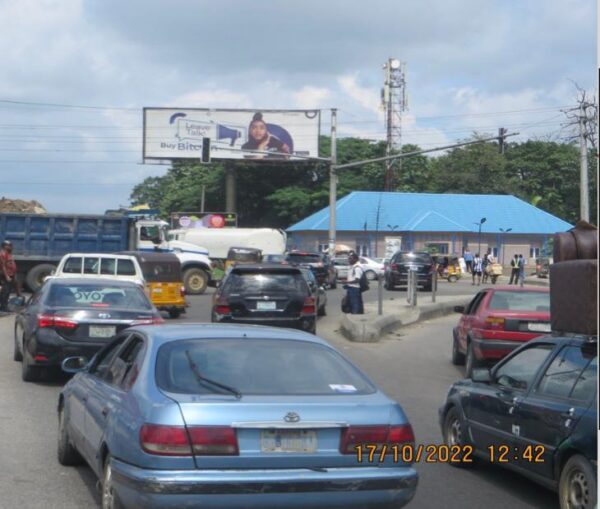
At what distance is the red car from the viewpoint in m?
14.6

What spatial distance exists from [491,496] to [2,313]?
18.4 metres

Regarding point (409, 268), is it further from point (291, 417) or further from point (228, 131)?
point (291, 417)

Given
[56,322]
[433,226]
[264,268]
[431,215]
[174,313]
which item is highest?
[431,215]

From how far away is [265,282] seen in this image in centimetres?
1786

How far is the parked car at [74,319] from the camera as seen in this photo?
1280 centimetres

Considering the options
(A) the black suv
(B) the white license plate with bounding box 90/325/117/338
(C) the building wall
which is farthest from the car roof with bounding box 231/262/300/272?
(C) the building wall

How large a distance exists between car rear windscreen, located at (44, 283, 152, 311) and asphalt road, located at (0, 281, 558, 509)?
1133 mm

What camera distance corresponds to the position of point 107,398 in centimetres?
680

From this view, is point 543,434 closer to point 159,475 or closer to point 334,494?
point 334,494

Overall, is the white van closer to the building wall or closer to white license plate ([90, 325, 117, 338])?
white license plate ([90, 325, 117, 338])

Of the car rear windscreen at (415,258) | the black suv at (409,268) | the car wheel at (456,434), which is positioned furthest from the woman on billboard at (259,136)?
the car wheel at (456,434)

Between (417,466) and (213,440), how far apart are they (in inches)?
142

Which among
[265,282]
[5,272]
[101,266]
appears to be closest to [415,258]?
[101,266]

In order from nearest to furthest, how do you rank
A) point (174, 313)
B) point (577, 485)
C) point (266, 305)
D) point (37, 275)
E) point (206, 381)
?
point (206, 381) → point (577, 485) → point (266, 305) → point (174, 313) → point (37, 275)
